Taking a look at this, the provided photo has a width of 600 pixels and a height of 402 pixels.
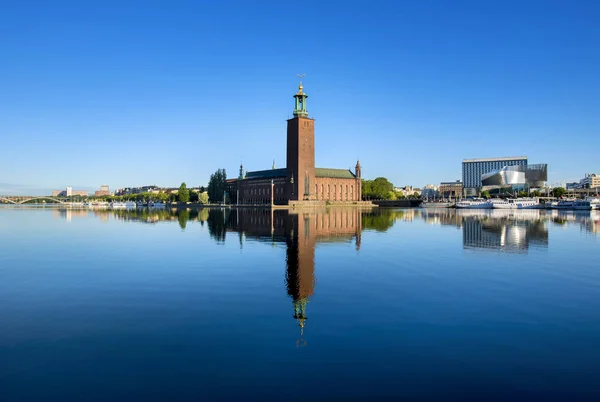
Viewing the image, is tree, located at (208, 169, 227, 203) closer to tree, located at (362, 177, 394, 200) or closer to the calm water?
tree, located at (362, 177, 394, 200)

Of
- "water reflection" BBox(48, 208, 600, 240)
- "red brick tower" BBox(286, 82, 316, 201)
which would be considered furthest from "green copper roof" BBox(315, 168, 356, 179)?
"water reflection" BBox(48, 208, 600, 240)

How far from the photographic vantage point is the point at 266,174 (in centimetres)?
15188

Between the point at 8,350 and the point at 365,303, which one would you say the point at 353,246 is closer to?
the point at 365,303

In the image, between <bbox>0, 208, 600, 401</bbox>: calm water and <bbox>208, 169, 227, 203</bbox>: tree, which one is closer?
<bbox>0, 208, 600, 401</bbox>: calm water

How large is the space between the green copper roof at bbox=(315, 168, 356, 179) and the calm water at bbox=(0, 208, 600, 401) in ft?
432

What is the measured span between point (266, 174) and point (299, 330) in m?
143

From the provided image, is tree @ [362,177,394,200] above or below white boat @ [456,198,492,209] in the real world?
above

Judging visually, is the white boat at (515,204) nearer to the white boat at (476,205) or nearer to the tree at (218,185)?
the white boat at (476,205)

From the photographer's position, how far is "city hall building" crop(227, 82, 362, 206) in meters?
125

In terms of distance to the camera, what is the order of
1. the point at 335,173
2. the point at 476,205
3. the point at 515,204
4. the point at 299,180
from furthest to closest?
1. the point at 335,173
2. the point at 476,205
3. the point at 299,180
4. the point at 515,204

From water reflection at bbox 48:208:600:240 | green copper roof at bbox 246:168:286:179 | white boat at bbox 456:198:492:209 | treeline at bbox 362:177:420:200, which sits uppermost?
green copper roof at bbox 246:168:286:179

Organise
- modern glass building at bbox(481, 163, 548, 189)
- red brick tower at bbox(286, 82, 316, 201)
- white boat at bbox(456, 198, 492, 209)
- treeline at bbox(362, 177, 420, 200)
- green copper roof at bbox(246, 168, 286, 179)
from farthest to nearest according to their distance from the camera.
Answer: modern glass building at bbox(481, 163, 548, 189) → treeline at bbox(362, 177, 420, 200) → green copper roof at bbox(246, 168, 286, 179) → red brick tower at bbox(286, 82, 316, 201) → white boat at bbox(456, 198, 492, 209)

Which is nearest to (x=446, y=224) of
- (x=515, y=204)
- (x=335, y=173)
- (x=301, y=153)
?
(x=301, y=153)

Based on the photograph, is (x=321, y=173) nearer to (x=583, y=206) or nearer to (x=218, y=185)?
(x=218, y=185)
